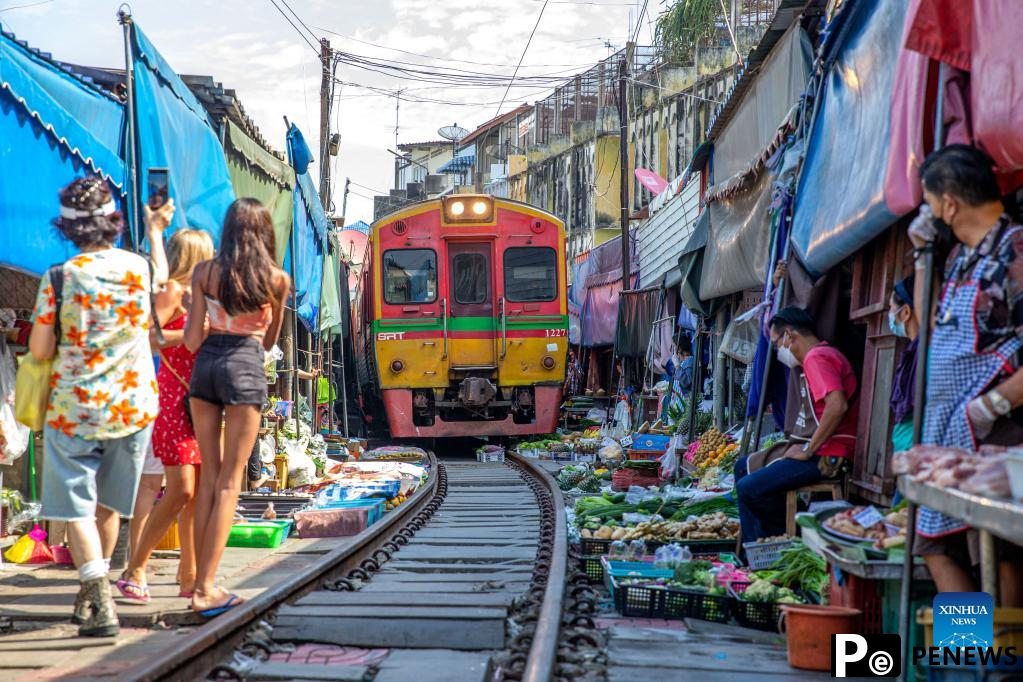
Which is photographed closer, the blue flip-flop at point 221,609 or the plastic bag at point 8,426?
the blue flip-flop at point 221,609

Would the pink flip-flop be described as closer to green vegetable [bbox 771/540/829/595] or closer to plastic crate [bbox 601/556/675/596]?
plastic crate [bbox 601/556/675/596]

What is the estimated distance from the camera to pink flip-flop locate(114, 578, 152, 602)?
4434 millimetres

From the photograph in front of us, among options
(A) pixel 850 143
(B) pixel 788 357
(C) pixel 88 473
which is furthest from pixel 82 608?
(A) pixel 850 143

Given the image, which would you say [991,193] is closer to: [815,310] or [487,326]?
[815,310]

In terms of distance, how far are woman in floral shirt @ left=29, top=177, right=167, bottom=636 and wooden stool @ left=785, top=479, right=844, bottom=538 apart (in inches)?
123

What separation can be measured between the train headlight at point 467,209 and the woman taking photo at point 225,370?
9.73 meters

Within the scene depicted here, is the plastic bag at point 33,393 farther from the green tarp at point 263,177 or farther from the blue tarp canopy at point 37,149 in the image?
the green tarp at point 263,177

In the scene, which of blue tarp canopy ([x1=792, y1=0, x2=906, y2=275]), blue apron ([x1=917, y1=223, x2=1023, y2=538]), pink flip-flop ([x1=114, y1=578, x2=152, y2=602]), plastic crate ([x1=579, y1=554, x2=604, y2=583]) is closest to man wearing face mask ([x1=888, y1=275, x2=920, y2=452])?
blue tarp canopy ([x1=792, y1=0, x2=906, y2=275])

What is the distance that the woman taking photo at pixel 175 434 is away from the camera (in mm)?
4457

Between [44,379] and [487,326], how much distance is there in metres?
10.1

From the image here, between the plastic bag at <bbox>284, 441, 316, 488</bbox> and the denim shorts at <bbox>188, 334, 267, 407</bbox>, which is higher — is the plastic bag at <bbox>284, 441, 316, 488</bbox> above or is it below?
below

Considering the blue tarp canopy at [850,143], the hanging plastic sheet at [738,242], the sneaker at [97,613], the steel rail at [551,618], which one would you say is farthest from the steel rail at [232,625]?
the hanging plastic sheet at [738,242]

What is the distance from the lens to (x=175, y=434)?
14.8ft

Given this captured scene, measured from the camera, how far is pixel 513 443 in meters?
16.2
